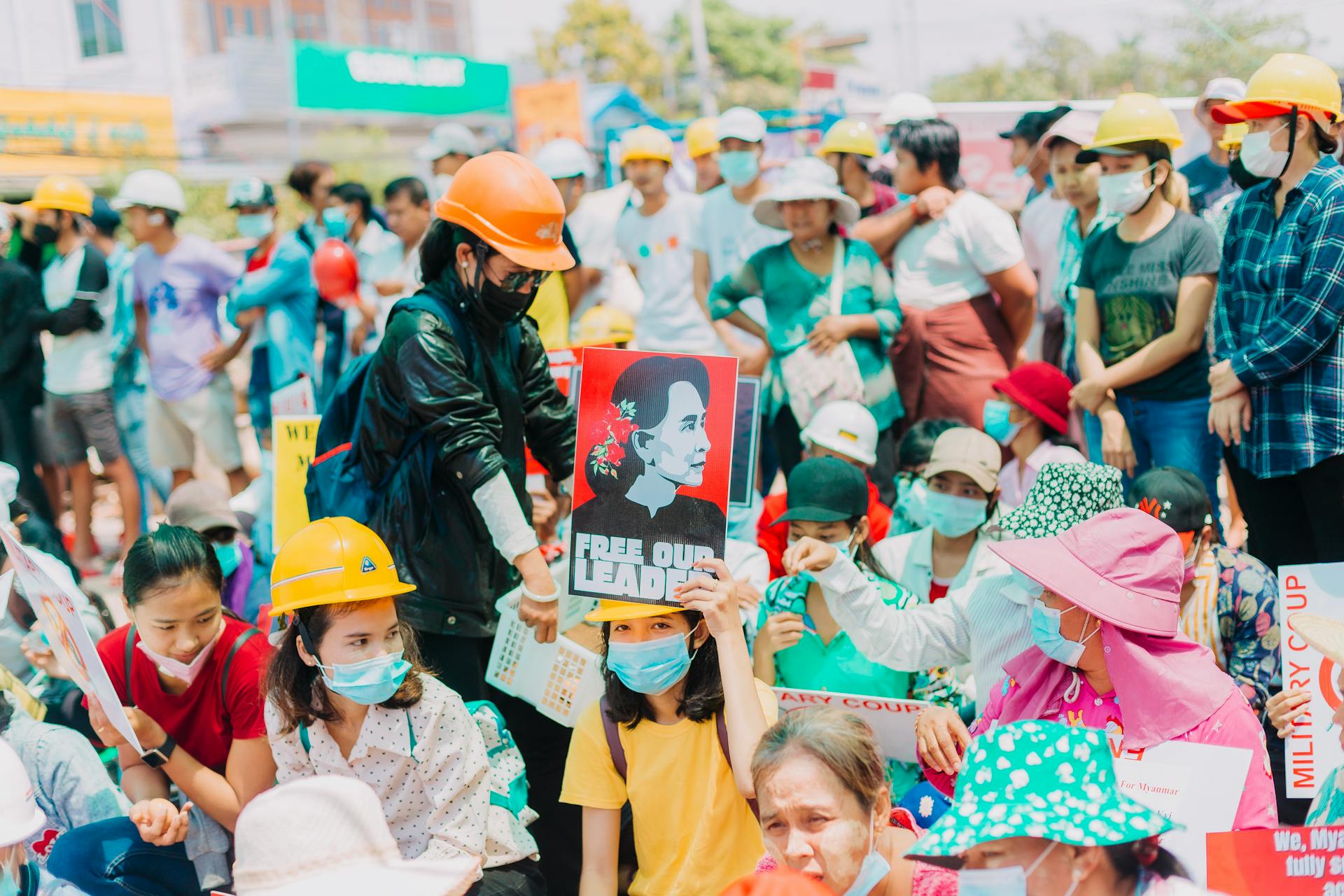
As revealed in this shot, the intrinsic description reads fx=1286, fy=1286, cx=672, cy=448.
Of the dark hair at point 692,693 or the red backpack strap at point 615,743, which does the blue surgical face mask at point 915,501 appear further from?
the red backpack strap at point 615,743

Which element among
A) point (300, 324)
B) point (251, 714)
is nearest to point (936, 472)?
point (251, 714)

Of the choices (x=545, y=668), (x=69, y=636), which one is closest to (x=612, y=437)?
(x=545, y=668)

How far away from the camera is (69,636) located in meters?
3.07

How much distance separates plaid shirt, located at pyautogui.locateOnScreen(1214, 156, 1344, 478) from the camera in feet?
12.9

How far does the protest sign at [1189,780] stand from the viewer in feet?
8.46

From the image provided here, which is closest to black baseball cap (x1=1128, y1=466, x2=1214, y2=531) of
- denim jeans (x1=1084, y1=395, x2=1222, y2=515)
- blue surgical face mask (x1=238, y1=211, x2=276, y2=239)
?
denim jeans (x1=1084, y1=395, x2=1222, y2=515)

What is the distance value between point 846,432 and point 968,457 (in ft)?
2.23

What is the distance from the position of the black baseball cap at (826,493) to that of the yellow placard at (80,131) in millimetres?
20519

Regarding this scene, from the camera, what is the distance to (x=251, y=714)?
3.40 m

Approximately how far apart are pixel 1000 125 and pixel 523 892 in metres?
8.82

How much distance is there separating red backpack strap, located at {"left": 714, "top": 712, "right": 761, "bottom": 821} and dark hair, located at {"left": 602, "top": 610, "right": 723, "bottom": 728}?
0.06ft

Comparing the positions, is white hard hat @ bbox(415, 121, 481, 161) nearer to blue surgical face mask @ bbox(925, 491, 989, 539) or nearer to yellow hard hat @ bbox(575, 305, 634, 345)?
yellow hard hat @ bbox(575, 305, 634, 345)

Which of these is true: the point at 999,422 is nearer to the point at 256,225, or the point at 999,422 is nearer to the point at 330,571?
the point at 330,571

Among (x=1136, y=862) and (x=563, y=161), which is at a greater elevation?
(x=563, y=161)
